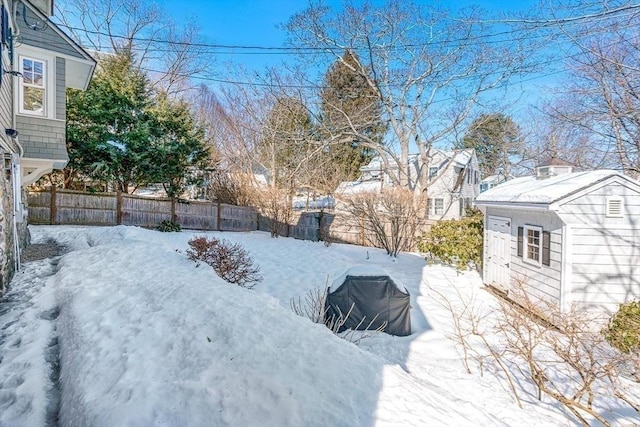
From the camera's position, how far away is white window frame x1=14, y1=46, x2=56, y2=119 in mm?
7680

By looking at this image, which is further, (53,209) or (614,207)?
(53,209)

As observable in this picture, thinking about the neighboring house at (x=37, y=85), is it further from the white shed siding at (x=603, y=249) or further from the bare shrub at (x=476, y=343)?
the white shed siding at (x=603, y=249)

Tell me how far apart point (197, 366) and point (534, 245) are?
782cm

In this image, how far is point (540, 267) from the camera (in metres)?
7.57

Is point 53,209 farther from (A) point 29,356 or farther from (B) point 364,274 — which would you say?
(B) point 364,274

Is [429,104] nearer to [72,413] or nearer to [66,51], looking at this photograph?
[66,51]

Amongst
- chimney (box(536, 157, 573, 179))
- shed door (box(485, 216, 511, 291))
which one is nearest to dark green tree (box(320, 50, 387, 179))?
shed door (box(485, 216, 511, 291))

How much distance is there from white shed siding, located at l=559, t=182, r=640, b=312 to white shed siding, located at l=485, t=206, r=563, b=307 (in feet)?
0.94

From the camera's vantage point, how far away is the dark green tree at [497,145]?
21.6m

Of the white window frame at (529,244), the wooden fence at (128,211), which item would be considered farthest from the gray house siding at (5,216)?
the white window frame at (529,244)

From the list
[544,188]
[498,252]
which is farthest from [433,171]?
[544,188]

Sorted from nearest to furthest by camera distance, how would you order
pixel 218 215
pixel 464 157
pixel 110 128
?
pixel 110 128 < pixel 218 215 < pixel 464 157

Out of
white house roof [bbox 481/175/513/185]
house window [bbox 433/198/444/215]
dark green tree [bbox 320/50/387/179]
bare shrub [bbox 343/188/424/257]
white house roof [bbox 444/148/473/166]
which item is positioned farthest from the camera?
white house roof [bbox 481/175/513/185]

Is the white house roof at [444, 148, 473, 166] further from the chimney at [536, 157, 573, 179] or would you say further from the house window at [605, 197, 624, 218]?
the house window at [605, 197, 624, 218]
